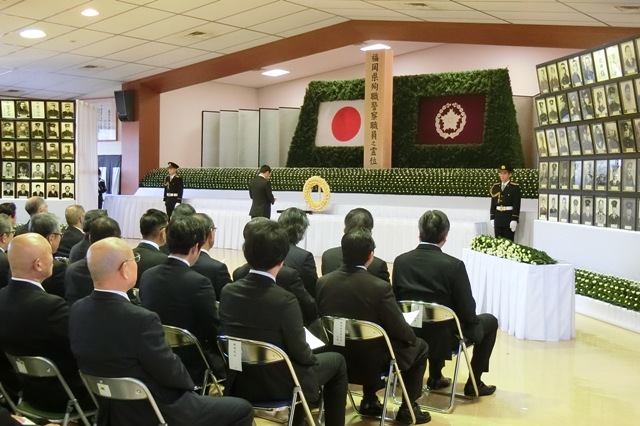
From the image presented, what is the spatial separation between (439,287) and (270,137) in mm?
12987

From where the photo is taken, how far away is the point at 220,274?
470cm

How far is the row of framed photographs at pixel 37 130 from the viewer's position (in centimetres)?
1223

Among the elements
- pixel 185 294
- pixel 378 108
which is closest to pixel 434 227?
pixel 185 294

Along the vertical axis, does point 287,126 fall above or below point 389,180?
above

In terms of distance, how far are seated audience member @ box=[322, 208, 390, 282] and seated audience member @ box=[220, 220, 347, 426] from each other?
1.39 metres

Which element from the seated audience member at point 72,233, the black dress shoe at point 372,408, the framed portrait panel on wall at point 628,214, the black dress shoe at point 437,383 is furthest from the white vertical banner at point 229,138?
the black dress shoe at point 372,408

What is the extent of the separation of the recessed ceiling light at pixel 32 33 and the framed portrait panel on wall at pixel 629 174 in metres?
8.89

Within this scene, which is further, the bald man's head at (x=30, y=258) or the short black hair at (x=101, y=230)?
the short black hair at (x=101, y=230)

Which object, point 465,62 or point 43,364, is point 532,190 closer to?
point 465,62

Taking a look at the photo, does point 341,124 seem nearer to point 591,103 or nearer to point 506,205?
point 506,205

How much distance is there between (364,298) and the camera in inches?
162

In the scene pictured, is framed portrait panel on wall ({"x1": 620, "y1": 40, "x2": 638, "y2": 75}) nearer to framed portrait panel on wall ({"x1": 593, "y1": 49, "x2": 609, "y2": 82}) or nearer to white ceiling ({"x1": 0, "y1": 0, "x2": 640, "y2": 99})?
framed portrait panel on wall ({"x1": 593, "y1": 49, "x2": 609, "y2": 82})

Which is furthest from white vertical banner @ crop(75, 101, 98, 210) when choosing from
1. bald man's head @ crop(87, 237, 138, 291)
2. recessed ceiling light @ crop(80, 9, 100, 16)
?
bald man's head @ crop(87, 237, 138, 291)

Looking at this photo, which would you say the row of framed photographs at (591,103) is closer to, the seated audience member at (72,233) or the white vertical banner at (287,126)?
the seated audience member at (72,233)
